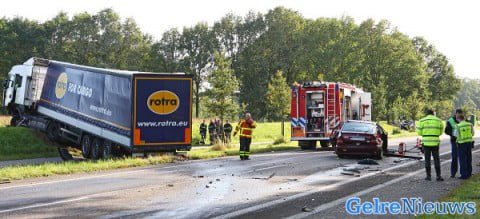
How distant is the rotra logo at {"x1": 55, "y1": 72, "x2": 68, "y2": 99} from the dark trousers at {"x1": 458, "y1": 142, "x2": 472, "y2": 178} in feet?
53.6

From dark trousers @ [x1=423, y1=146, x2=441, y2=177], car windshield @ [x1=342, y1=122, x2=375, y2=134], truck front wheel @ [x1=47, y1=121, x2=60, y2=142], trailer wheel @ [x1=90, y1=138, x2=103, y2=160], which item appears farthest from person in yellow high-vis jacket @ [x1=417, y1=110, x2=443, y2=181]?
truck front wheel @ [x1=47, y1=121, x2=60, y2=142]

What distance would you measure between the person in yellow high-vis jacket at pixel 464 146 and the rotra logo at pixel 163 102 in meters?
10.3

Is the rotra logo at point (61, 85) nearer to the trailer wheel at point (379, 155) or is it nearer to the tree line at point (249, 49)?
the trailer wheel at point (379, 155)

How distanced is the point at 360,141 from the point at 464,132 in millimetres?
5992

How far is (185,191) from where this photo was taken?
10992mm

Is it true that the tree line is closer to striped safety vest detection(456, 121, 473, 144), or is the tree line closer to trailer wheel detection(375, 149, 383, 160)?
trailer wheel detection(375, 149, 383, 160)

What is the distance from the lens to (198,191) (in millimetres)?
10992

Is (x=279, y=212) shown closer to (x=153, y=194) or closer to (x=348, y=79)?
(x=153, y=194)

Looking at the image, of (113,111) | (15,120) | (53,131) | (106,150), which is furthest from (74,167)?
(15,120)

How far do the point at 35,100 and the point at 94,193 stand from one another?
53.1 ft

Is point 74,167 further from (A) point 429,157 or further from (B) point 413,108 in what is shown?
(B) point 413,108

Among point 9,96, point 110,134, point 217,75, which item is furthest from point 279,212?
point 217,75

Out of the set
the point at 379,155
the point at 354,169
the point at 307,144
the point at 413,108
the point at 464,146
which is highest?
the point at 413,108

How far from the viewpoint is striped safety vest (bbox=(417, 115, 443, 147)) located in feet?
42.7
